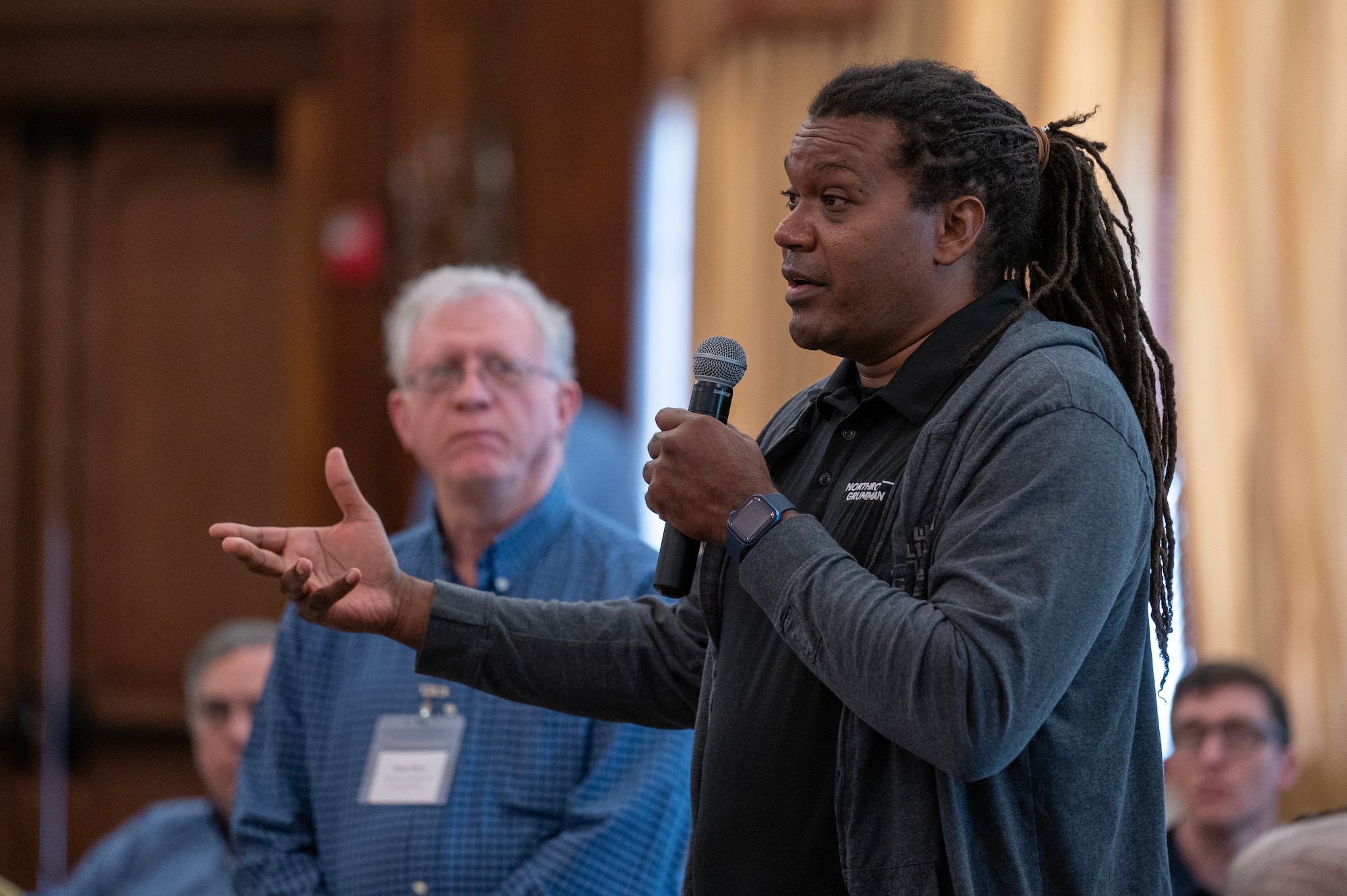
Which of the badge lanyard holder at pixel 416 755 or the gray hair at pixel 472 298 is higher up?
the gray hair at pixel 472 298

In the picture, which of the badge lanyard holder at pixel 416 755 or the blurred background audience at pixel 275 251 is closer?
the badge lanyard holder at pixel 416 755

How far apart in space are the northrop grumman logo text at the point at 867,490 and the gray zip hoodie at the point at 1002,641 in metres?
0.04

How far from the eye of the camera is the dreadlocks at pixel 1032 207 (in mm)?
1416

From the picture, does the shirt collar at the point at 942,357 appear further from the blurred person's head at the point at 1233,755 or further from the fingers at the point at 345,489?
the blurred person's head at the point at 1233,755

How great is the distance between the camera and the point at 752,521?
4.26ft

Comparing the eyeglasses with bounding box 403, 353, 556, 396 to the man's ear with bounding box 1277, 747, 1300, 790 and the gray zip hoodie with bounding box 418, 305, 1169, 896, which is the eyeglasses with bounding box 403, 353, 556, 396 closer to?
the gray zip hoodie with bounding box 418, 305, 1169, 896

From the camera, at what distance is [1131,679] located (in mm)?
1316

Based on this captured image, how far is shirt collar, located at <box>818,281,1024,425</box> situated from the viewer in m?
1.40

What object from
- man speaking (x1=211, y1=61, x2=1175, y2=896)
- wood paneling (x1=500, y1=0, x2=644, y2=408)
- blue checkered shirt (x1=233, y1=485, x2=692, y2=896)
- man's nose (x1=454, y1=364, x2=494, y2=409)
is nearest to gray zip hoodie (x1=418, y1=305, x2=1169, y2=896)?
man speaking (x1=211, y1=61, x2=1175, y2=896)

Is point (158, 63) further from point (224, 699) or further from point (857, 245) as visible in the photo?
point (857, 245)

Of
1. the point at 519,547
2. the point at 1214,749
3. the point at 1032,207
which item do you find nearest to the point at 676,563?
the point at 1032,207

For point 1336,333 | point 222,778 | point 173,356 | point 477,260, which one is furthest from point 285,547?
point 173,356

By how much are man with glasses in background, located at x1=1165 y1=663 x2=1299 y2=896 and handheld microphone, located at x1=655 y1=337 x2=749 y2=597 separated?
1618 millimetres

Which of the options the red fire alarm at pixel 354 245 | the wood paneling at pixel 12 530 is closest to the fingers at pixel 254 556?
the red fire alarm at pixel 354 245
